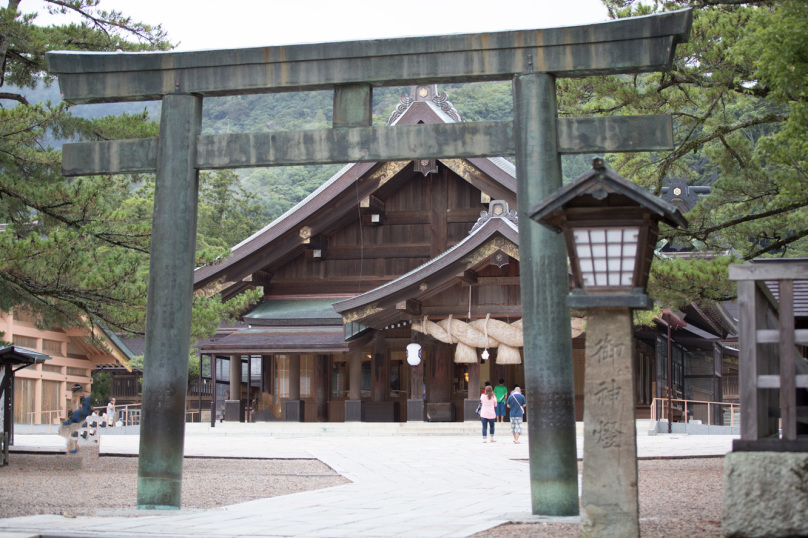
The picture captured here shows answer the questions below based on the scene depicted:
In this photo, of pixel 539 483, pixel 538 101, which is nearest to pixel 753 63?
pixel 538 101

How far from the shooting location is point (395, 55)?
29.0 feet

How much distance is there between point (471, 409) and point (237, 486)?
38.0 ft

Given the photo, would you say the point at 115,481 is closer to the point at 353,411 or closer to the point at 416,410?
the point at 416,410

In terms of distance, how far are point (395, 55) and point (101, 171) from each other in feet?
11.2

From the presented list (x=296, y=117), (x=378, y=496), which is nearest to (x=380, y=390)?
(x=378, y=496)

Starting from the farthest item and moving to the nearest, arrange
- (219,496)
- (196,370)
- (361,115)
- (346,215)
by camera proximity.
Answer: (196,370), (346,215), (219,496), (361,115)

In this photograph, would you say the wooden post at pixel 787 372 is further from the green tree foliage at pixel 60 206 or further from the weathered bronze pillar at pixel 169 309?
the green tree foliage at pixel 60 206

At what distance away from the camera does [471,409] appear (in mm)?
22172

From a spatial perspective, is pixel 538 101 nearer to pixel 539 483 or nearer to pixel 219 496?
pixel 539 483

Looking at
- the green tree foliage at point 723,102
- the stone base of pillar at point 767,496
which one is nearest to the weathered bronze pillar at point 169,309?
the stone base of pillar at point 767,496

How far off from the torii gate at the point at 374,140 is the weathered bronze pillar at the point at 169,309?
1cm

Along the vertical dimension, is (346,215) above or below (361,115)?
above

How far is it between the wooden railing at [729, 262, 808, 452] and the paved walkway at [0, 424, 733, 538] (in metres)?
2.31

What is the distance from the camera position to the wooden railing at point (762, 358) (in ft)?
19.6
